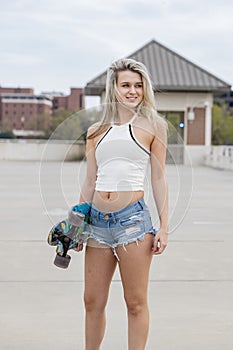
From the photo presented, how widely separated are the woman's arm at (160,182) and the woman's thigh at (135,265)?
5 cm

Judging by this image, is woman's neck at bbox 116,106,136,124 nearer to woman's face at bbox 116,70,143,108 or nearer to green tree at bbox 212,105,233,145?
woman's face at bbox 116,70,143,108

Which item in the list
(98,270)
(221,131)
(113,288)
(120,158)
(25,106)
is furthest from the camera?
(25,106)

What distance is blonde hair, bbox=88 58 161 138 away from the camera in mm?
3166

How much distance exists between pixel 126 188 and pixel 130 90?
0.49 metres

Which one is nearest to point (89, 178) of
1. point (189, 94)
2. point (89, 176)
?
point (89, 176)

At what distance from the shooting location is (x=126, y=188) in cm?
309

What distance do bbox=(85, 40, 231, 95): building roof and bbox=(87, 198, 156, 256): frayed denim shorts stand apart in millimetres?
30293

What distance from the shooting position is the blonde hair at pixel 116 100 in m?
3.17

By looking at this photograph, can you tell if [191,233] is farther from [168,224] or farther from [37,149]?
[37,149]

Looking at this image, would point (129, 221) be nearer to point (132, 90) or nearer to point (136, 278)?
point (136, 278)

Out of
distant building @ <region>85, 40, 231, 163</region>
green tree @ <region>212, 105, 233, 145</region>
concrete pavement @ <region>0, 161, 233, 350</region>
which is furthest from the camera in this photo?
green tree @ <region>212, 105, 233, 145</region>

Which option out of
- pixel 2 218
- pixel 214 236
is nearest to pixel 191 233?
pixel 214 236

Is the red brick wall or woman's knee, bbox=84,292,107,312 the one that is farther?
the red brick wall

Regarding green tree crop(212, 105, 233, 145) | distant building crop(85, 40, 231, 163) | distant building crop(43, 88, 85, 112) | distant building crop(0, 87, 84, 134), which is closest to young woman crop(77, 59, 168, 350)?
distant building crop(85, 40, 231, 163)
